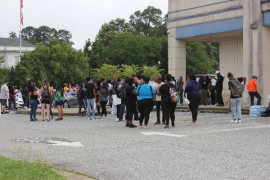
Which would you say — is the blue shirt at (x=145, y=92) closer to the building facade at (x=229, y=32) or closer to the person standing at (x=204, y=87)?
the building facade at (x=229, y=32)

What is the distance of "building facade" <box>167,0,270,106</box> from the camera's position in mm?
22266

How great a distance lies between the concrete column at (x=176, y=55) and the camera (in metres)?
28.4

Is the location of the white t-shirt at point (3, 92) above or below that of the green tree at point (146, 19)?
below

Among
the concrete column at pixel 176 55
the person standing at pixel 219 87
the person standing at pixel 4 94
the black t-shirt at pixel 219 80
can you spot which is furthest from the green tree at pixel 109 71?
the black t-shirt at pixel 219 80

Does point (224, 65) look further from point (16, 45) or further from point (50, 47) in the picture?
point (16, 45)

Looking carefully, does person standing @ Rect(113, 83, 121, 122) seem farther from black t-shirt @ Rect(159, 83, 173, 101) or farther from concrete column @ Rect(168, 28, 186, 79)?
concrete column @ Rect(168, 28, 186, 79)

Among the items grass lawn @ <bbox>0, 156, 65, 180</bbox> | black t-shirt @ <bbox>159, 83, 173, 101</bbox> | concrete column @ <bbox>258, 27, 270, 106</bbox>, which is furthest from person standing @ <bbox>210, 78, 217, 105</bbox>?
grass lawn @ <bbox>0, 156, 65, 180</bbox>

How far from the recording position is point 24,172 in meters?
6.96

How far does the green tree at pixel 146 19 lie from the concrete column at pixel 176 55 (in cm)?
6108

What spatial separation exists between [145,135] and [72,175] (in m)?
5.97

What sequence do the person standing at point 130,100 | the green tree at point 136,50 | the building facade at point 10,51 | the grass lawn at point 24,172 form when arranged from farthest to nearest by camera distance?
the building facade at point 10,51 → the green tree at point 136,50 → the person standing at point 130,100 → the grass lawn at point 24,172

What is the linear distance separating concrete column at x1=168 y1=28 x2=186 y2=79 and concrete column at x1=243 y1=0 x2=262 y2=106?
6.25 m

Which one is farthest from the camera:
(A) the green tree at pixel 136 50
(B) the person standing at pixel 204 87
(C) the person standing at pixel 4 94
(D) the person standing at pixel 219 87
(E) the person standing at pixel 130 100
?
(A) the green tree at pixel 136 50

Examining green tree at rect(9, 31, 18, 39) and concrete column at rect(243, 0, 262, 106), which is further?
green tree at rect(9, 31, 18, 39)
